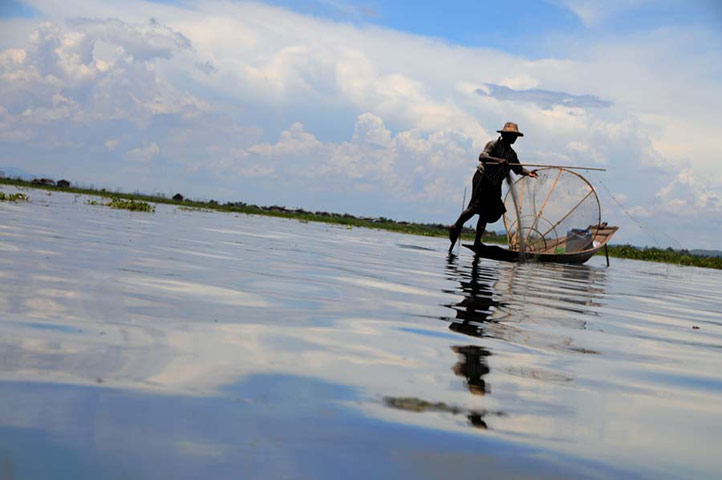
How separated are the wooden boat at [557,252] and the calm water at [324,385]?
720 centimetres

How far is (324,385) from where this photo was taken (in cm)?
257

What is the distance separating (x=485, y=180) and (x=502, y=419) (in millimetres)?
10622

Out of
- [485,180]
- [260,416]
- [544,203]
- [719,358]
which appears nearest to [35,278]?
[260,416]

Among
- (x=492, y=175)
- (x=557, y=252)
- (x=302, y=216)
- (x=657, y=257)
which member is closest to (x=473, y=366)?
(x=492, y=175)

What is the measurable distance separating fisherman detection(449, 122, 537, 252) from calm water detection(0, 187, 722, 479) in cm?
722

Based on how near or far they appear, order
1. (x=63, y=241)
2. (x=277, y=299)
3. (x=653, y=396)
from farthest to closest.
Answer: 1. (x=63, y=241)
2. (x=277, y=299)
3. (x=653, y=396)

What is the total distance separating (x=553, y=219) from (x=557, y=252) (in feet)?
3.11

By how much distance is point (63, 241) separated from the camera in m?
7.59

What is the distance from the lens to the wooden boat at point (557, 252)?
12.7 m

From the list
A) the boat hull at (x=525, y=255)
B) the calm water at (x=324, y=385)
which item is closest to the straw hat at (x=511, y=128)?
the boat hull at (x=525, y=255)

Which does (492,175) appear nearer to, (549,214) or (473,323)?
(549,214)

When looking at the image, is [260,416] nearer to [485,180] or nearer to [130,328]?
[130,328]

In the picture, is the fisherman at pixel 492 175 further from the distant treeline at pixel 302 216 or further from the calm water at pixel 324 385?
the distant treeline at pixel 302 216

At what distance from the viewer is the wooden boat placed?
12.7 meters
